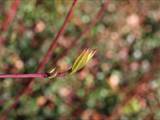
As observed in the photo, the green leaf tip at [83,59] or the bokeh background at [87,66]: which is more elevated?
the green leaf tip at [83,59]

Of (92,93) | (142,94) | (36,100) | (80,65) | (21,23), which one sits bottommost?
(142,94)

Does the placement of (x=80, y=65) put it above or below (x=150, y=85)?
above

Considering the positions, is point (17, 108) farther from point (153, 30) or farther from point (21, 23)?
point (153, 30)

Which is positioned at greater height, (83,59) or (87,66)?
(83,59)

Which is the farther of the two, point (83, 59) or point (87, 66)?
point (87, 66)

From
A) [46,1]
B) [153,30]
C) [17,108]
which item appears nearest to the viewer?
[17,108]

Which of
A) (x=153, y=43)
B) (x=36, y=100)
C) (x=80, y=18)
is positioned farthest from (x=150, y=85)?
(x=36, y=100)

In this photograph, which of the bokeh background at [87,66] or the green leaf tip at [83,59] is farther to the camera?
the bokeh background at [87,66]

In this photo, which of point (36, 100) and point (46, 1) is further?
point (46, 1)
